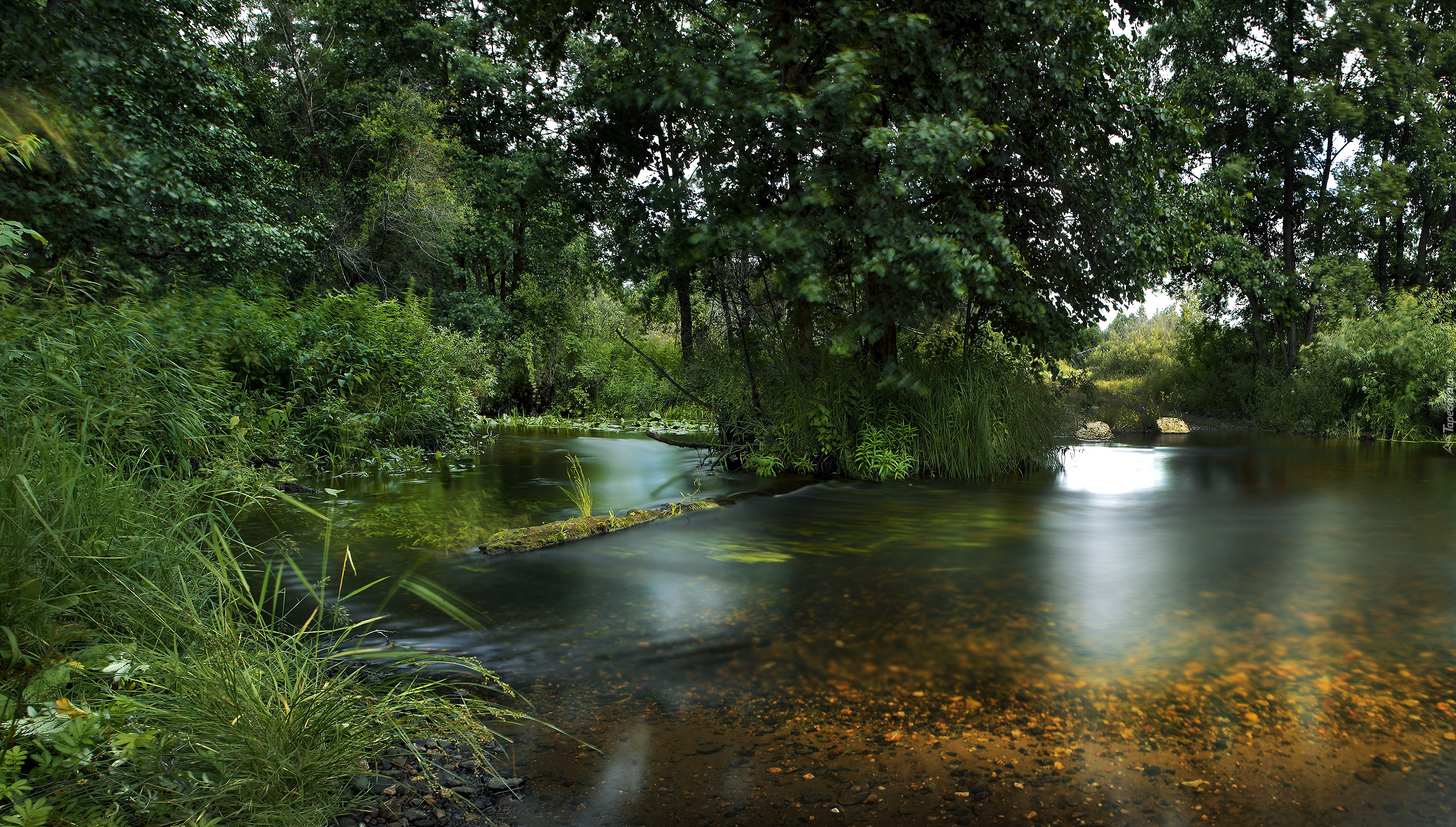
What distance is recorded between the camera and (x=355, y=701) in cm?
324

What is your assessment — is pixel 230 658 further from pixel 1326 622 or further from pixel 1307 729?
pixel 1326 622

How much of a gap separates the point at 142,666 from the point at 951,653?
3.86m

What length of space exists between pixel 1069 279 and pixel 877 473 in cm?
381

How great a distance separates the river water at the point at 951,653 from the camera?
9.96 feet

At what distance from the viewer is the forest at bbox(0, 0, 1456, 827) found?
3.21 m

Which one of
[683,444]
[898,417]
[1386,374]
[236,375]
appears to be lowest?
[683,444]

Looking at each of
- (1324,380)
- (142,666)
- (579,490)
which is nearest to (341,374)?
(579,490)

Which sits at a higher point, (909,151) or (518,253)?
(518,253)

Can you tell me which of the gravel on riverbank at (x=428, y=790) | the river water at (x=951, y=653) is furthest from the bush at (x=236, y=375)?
the gravel on riverbank at (x=428, y=790)

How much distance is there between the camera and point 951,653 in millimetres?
4578

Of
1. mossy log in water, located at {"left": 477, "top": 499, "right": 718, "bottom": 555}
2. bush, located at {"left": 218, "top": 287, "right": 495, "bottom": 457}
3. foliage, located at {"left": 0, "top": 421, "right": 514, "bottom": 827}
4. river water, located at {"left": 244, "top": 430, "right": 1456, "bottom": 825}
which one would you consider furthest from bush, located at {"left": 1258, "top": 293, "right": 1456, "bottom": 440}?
foliage, located at {"left": 0, "top": 421, "right": 514, "bottom": 827}

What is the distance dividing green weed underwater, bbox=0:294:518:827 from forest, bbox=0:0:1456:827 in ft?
0.07

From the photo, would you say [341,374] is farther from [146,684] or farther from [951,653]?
[951,653]

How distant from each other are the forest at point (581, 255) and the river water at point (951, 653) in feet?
→ 2.44
